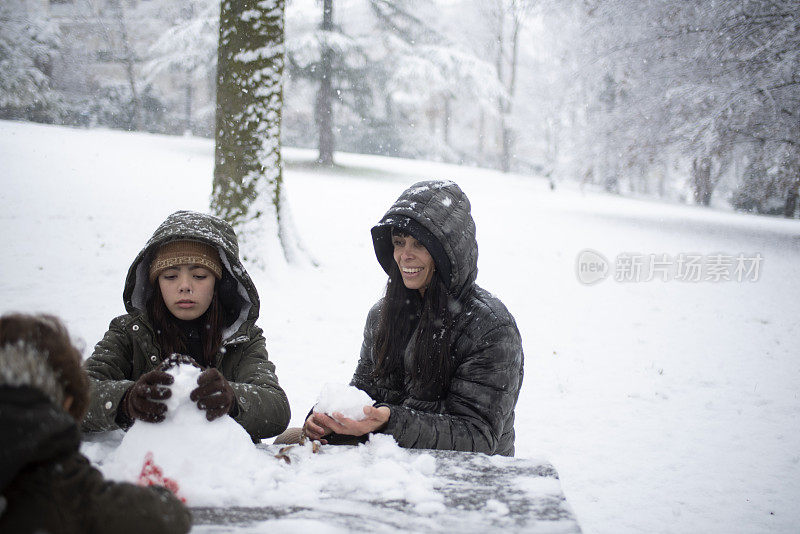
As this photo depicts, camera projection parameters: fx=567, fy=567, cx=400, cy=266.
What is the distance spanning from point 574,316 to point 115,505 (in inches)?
303

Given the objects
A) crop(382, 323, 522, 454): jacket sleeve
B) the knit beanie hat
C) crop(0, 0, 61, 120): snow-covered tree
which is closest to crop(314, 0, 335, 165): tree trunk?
crop(0, 0, 61, 120): snow-covered tree

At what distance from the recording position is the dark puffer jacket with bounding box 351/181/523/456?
2.37 meters

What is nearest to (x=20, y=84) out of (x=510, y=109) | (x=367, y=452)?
(x=367, y=452)

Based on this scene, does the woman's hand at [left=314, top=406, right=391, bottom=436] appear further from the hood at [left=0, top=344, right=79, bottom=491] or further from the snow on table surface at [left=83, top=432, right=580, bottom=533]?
the hood at [left=0, top=344, right=79, bottom=491]

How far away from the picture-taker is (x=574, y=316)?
8273 millimetres

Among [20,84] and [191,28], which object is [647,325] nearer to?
[20,84]

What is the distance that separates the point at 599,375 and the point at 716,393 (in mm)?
1128

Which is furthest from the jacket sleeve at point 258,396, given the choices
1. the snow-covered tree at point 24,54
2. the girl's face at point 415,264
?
the snow-covered tree at point 24,54

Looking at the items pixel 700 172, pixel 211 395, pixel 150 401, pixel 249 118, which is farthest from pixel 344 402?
pixel 700 172

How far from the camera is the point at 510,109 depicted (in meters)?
33.5

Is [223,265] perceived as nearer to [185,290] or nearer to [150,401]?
[185,290]

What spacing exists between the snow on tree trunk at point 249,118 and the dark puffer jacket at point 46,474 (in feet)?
20.4

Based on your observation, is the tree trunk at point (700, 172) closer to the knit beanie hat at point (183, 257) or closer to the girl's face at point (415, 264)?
the girl's face at point (415, 264)

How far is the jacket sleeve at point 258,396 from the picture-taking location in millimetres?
2277
